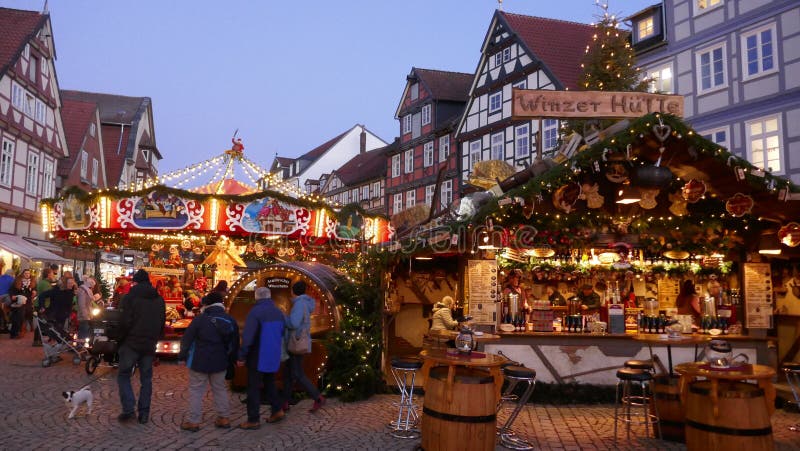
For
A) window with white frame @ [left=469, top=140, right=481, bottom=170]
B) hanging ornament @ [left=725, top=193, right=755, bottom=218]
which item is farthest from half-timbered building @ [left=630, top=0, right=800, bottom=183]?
window with white frame @ [left=469, top=140, right=481, bottom=170]

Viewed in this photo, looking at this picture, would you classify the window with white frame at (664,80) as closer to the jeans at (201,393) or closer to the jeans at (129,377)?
the jeans at (201,393)

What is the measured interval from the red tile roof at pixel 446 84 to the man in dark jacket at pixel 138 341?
2558cm

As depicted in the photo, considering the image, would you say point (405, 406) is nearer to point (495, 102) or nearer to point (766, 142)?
point (766, 142)

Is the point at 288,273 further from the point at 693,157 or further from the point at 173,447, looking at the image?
the point at 693,157

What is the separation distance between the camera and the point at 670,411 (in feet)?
22.5

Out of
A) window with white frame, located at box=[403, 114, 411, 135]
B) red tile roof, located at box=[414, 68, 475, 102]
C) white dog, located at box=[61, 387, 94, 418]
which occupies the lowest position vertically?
white dog, located at box=[61, 387, 94, 418]

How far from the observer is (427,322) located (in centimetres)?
1323

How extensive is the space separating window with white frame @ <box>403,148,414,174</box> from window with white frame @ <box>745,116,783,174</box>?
715 inches

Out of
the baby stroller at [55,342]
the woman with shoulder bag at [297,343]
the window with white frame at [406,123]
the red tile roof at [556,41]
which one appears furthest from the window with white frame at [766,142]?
the window with white frame at [406,123]

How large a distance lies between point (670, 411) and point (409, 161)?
1072 inches

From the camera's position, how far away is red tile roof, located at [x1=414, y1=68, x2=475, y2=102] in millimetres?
31688

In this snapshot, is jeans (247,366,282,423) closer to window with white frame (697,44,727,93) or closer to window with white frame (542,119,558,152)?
window with white frame (697,44,727,93)

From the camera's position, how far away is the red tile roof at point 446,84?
3169cm

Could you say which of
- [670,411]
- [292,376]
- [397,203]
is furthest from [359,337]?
[397,203]
